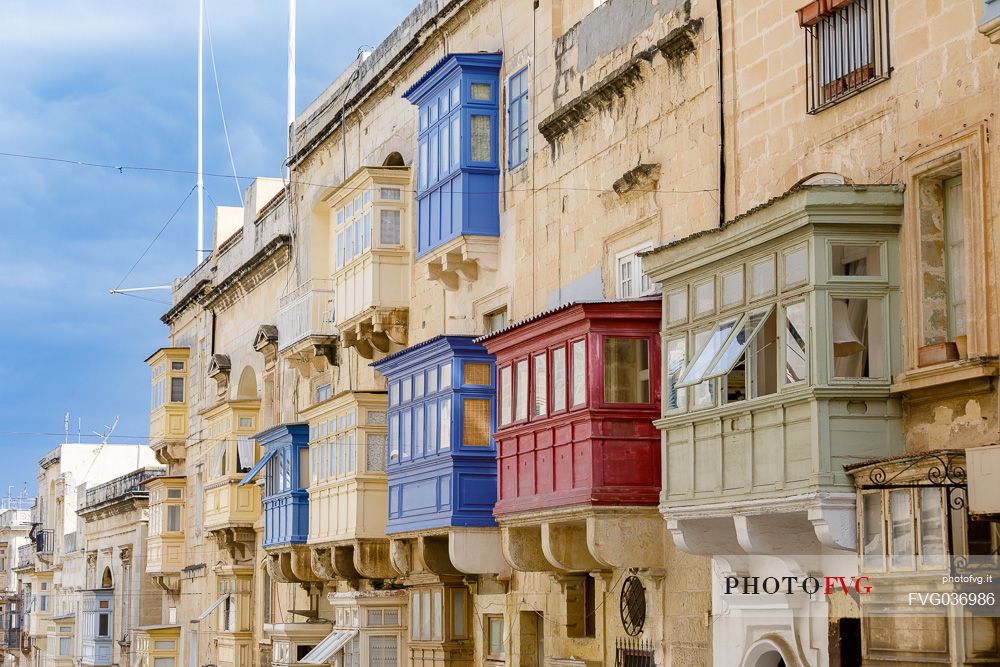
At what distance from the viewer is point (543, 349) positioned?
58.7ft

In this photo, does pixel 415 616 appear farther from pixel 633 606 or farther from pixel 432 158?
pixel 633 606

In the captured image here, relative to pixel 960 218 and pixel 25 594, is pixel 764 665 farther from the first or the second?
pixel 25 594

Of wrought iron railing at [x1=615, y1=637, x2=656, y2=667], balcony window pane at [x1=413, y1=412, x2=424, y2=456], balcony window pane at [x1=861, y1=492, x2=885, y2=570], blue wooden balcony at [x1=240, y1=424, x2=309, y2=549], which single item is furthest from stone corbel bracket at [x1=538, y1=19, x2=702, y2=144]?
blue wooden balcony at [x1=240, y1=424, x2=309, y2=549]

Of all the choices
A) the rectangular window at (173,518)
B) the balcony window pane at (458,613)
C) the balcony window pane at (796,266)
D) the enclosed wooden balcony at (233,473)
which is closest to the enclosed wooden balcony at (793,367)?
the balcony window pane at (796,266)

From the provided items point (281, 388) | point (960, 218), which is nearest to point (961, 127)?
point (960, 218)

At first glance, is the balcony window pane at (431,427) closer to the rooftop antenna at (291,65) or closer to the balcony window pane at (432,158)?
the balcony window pane at (432,158)

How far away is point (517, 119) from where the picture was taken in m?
21.6

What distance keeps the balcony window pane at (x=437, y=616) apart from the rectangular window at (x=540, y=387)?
5.43m

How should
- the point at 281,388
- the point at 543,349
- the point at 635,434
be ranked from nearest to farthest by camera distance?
the point at 635,434, the point at 543,349, the point at 281,388

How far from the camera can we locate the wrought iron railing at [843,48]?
45.1 ft

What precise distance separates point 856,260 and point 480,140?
943 cm

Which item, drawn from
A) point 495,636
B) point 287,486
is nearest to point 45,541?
point 287,486

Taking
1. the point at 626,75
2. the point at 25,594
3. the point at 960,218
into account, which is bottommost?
the point at 25,594

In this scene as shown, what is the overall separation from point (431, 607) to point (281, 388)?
10.2 meters
